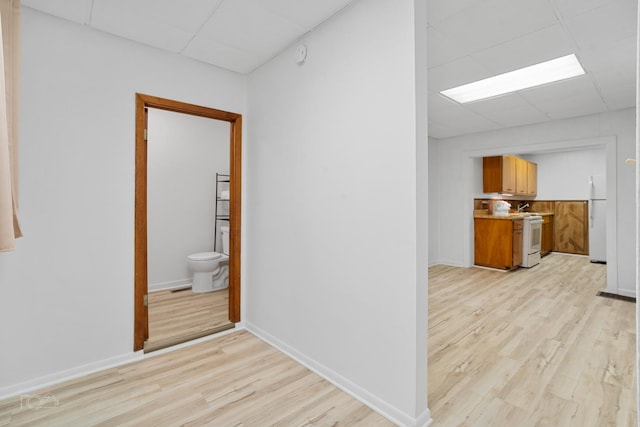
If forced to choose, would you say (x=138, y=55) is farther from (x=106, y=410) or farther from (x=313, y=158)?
(x=106, y=410)

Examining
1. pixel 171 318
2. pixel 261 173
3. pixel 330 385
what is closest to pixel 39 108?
pixel 261 173

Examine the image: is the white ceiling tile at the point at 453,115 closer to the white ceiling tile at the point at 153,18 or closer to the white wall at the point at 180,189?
the white ceiling tile at the point at 153,18

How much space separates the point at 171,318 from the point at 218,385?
132 cm

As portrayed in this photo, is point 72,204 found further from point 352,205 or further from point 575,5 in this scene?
point 575,5

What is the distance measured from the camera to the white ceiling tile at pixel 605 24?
1.90m

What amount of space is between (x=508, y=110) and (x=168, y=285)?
5.01 metres

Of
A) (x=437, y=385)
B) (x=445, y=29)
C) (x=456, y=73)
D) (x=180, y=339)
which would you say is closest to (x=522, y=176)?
(x=456, y=73)

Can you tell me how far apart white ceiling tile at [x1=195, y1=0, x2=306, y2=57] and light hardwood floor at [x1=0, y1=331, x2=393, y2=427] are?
238 cm

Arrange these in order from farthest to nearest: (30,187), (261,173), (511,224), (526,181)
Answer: (526,181), (511,224), (261,173), (30,187)

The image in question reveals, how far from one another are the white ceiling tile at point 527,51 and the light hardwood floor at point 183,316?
3.29m

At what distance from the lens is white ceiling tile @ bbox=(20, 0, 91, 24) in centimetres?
185

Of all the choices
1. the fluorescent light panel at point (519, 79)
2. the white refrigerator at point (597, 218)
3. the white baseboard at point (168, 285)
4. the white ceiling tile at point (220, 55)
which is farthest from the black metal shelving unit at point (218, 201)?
the white refrigerator at point (597, 218)

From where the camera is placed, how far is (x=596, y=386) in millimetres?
1924

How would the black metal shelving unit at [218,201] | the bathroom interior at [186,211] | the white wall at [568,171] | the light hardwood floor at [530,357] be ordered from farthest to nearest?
the white wall at [568,171], the black metal shelving unit at [218,201], the bathroom interior at [186,211], the light hardwood floor at [530,357]
